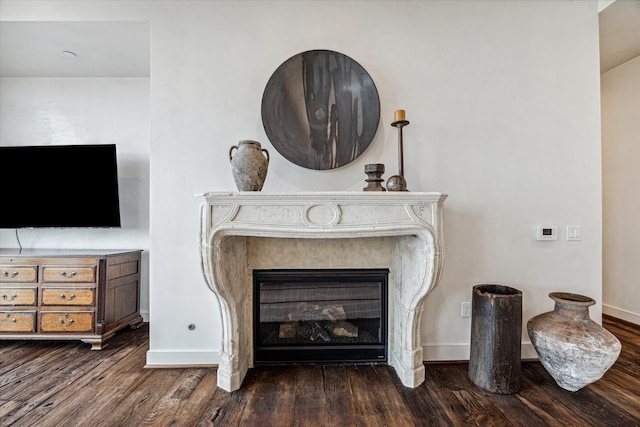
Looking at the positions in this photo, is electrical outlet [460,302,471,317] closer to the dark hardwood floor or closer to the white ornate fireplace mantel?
the dark hardwood floor

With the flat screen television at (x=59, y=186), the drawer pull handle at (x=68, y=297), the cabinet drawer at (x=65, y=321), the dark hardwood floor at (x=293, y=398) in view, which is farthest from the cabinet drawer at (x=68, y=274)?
the dark hardwood floor at (x=293, y=398)

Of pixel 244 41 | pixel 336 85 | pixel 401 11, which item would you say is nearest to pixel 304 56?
pixel 336 85

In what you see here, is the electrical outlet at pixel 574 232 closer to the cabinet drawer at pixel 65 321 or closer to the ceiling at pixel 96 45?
the ceiling at pixel 96 45

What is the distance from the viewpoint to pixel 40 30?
222 centimetres

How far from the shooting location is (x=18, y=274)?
2291 millimetres

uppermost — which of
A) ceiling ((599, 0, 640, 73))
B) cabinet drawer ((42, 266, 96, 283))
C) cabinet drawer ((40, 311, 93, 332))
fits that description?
ceiling ((599, 0, 640, 73))

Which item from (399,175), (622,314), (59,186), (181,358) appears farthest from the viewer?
(622,314)

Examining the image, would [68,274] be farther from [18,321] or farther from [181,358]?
[181,358]

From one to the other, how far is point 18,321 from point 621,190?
18.2ft

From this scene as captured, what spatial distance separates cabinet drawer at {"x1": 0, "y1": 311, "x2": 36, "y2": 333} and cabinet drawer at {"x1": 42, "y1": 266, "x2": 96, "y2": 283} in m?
0.31

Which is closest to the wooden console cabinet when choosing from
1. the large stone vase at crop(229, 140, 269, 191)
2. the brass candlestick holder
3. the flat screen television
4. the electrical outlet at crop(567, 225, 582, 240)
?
the flat screen television

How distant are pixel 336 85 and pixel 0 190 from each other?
3.07 metres

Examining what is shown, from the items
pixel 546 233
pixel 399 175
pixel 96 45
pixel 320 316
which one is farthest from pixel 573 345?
pixel 96 45

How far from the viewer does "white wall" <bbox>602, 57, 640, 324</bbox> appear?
2.80 metres
